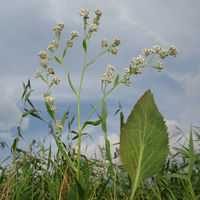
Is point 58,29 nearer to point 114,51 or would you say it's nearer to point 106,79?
point 114,51

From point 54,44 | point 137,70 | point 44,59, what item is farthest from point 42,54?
point 137,70

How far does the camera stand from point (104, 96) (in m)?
2.16

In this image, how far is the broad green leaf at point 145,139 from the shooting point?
1400mm

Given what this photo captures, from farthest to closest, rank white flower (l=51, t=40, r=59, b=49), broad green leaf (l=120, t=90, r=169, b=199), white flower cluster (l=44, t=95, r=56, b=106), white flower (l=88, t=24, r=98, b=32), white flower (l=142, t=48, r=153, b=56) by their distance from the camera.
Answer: white flower (l=51, t=40, r=59, b=49) → white flower (l=88, t=24, r=98, b=32) → white flower (l=142, t=48, r=153, b=56) → white flower cluster (l=44, t=95, r=56, b=106) → broad green leaf (l=120, t=90, r=169, b=199)

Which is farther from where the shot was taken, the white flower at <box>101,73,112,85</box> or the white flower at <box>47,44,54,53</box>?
the white flower at <box>47,44,54,53</box>

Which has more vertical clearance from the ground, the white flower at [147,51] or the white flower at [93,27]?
the white flower at [93,27]

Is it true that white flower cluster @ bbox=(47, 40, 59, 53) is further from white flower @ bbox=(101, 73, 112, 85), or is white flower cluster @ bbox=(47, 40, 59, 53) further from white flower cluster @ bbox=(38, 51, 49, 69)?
white flower @ bbox=(101, 73, 112, 85)

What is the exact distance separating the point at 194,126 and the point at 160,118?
6.50 ft

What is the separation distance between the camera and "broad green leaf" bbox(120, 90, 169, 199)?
140cm

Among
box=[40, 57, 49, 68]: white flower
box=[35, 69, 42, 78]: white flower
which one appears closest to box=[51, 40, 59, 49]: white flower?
box=[40, 57, 49, 68]: white flower

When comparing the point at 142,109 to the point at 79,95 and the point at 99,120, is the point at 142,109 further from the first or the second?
the point at 79,95

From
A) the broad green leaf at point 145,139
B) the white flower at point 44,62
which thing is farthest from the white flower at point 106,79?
the broad green leaf at point 145,139

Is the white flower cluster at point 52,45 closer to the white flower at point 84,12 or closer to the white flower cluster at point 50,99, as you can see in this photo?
the white flower at point 84,12

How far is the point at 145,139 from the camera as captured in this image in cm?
144
